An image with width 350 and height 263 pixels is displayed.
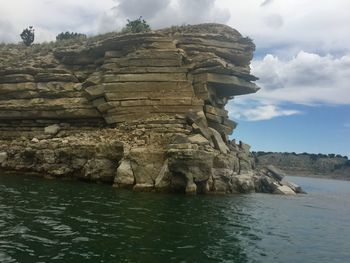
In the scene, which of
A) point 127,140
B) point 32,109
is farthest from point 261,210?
point 32,109

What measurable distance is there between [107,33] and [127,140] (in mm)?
26250

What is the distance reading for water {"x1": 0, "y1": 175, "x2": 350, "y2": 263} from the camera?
18853 mm

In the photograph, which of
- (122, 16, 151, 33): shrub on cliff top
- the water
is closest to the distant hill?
(122, 16, 151, 33): shrub on cliff top

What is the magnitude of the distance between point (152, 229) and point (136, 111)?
3159 centimetres

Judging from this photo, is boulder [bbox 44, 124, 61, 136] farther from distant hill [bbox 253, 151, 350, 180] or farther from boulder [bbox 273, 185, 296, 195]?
distant hill [bbox 253, 151, 350, 180]

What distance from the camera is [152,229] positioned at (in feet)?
79.0

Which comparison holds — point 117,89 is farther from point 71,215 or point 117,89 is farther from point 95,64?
point 71,215

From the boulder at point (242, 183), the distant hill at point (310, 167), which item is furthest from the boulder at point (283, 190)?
the distant hill at point (310, 167)

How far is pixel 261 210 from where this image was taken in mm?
36656

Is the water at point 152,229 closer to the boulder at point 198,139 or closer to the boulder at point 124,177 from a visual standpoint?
the boulder at point 124,177

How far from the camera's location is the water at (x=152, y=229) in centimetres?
1885

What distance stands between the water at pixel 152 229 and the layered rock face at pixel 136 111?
7.70m

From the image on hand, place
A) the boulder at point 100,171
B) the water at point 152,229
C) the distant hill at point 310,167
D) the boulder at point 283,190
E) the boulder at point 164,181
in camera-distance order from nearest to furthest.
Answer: the water at point 152,229 → the boulder at point 164,181 → the boulder at point 100,171 → the boulder at point 283,190 → the distant hill at point 310,167

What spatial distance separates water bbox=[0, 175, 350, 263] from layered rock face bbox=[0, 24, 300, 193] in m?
7.70
